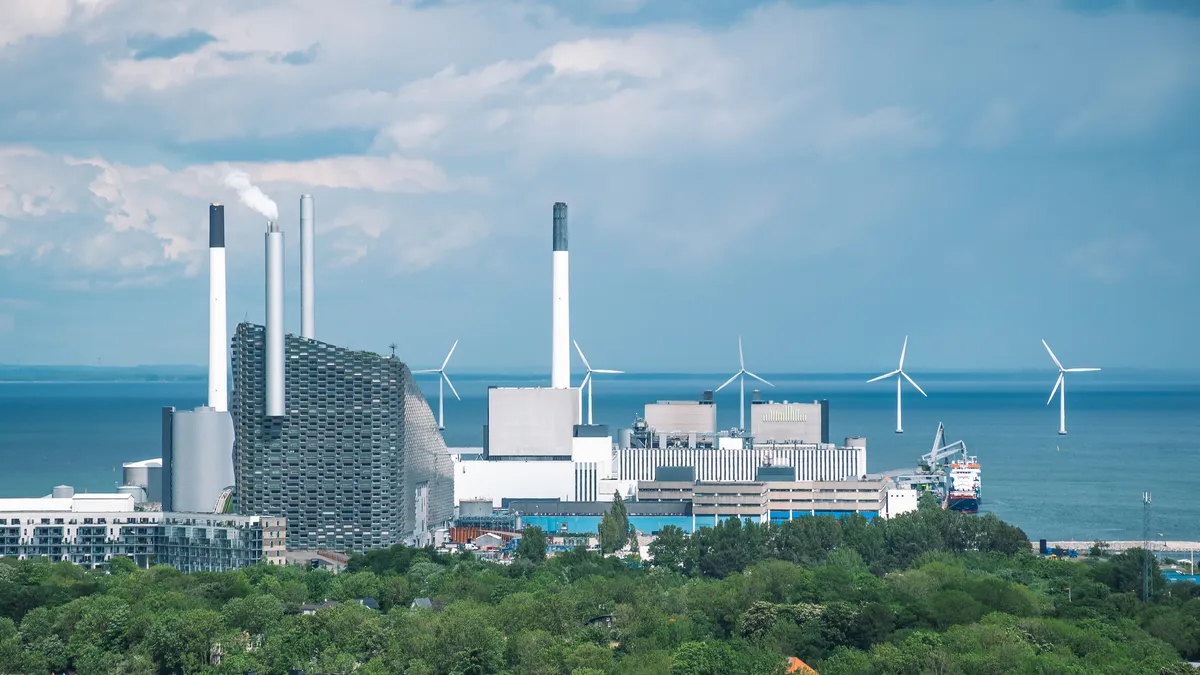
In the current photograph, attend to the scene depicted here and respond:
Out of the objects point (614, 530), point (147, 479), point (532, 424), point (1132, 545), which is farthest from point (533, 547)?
point (532, 424)

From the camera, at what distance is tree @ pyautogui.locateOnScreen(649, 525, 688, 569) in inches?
2733

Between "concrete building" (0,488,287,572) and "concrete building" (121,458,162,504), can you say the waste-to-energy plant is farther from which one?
"concrete building" (121,458,162,504)

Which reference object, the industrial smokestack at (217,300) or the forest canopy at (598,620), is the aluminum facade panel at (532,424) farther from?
the forest canopy at (598,620)

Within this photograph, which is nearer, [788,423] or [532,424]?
[532,424]

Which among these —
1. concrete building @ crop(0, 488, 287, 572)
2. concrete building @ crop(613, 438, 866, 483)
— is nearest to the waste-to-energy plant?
concrete building @ crop(0, 488, 287, 572)

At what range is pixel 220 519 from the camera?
7206 cm

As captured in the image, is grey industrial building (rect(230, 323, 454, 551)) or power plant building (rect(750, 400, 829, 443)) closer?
grey industrial building (rect(230, 323, 454, 551))

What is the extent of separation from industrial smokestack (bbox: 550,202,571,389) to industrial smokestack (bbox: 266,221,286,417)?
28.0 m

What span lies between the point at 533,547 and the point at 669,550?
18.2 ft

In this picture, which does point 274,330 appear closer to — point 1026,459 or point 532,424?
point 532,424

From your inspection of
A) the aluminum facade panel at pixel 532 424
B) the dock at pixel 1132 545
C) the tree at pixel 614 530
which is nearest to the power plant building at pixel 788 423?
the aluminum facade panel at pixel 532 424

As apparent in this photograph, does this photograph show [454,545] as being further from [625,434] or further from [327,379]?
[625,434]

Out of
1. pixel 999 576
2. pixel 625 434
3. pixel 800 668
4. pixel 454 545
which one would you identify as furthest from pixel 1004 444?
pixel 800 668

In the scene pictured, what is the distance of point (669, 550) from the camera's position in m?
71.1
